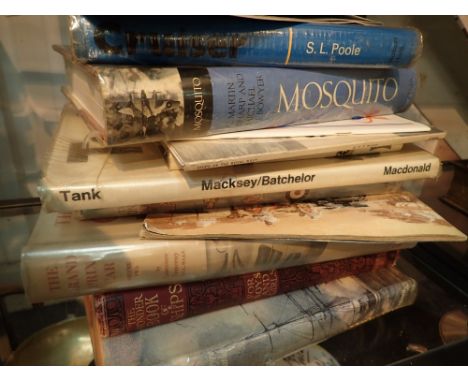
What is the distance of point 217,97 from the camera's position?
35 cm

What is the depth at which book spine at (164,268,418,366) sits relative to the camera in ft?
1.39

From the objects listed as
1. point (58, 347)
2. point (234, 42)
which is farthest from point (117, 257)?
point (58, 347)

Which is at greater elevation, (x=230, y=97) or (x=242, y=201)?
(x=230, y=97)

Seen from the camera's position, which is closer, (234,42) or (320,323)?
(234,42)

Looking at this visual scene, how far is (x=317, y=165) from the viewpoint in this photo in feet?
1.38

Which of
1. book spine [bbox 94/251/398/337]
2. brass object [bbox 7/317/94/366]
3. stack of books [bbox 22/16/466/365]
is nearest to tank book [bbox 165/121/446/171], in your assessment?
stack of books [bbox 22/16/466/365]

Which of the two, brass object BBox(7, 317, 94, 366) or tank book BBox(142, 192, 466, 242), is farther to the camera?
brass object BBox(7, 317, 94, 366)

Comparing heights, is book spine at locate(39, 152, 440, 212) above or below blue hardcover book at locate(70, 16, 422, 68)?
below

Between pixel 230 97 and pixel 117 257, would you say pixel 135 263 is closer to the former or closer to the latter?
pixel 117 257

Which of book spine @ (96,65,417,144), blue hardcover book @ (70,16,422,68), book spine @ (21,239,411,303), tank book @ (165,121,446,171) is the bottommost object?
book spine @ (21,239,411,303)

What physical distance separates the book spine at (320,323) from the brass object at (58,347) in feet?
1.12

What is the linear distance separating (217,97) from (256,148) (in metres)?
0.06

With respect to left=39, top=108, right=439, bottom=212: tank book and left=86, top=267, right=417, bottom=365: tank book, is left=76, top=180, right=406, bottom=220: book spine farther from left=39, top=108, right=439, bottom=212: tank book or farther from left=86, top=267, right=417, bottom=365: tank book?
left=86, top=267, right=417, bottom=365: tank book
